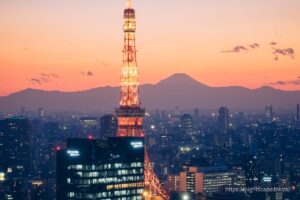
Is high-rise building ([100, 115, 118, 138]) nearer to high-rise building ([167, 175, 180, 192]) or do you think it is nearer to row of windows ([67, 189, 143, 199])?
high-rise building ([167, 175, 180, 192])

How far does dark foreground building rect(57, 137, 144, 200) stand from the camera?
61438 millimetres

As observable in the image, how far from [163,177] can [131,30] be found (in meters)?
58.5

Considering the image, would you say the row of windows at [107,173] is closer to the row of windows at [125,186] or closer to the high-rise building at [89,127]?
the row of windows at [125,186]

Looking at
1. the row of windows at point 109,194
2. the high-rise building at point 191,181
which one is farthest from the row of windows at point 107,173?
the high-rise building at point 191,181

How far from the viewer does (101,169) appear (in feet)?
206

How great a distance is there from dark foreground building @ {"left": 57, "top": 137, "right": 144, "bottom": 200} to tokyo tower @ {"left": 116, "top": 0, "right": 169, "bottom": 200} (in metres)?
6.47

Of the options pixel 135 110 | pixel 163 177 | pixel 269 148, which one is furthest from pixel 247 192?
pixel 269 148

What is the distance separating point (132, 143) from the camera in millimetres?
66188

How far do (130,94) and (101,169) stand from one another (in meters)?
13.1

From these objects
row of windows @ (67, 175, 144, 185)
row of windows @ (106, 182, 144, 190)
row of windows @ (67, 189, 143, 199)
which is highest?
row of windows @ (67, 175, 144, 185)

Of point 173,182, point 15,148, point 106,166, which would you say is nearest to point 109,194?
point 106,166

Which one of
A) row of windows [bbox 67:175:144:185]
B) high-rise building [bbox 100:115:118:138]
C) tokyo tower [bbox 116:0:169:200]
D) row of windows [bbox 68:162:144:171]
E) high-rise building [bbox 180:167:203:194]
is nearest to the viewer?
row of windows [bbox 68:162:144:171]

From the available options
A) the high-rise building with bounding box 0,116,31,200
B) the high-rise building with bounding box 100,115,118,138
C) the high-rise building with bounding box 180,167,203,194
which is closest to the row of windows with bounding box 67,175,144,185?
the high-rise building with bounding box 0,116,31,200

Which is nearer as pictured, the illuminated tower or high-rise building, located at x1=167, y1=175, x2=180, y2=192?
the illuminated tower
